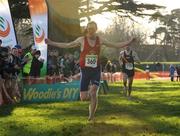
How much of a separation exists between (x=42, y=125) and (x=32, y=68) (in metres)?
8.04

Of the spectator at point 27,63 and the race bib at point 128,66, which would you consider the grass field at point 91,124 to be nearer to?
the spectator at point 27,63

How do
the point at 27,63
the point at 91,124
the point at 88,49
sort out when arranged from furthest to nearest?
1. the point at 27,63
2. the point at 88,49
3. the point at 91,124

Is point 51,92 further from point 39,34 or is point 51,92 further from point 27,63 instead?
point 39,34

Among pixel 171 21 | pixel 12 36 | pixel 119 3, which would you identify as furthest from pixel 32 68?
pixel 171 21

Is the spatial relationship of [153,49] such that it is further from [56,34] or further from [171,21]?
[56,34]

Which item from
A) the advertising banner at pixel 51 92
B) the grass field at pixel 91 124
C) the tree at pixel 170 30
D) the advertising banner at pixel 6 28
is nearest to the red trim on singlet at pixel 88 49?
the grass field at pixel 91 124

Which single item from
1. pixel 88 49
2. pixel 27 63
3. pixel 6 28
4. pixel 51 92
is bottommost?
pixel 51 92

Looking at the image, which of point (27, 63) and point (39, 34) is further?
point (39, 34)

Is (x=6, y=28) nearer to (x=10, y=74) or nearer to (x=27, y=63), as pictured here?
(x=27, y=63)

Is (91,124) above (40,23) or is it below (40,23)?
below

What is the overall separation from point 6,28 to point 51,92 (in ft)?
11.1

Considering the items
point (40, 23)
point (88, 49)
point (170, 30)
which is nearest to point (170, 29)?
point (170, 30)

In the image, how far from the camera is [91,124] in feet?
37.4

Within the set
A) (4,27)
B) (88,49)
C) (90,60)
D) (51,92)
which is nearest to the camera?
(90,60)
